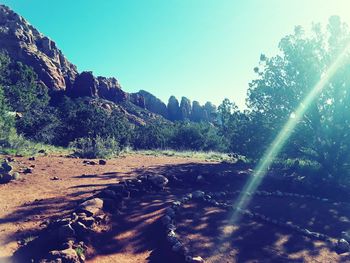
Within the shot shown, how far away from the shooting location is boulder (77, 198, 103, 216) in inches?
348

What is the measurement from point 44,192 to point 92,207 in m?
3.16

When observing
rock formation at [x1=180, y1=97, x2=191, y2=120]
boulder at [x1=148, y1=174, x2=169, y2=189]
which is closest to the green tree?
boulder at [x1=148, y1=174, x2=169, y2=189]

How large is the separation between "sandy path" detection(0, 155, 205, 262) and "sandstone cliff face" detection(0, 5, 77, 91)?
246ft

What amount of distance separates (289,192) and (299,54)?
314 inches

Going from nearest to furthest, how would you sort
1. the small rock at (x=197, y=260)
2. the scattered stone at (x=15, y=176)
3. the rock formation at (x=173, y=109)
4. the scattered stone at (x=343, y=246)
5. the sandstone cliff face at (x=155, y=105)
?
1. the small rock at (x=197, y=260)
2. the scattered stone at (x=343, y=246)
3. the scattered stone at (x=15, y=176)
4. the sandstone cliff face at (x=155, y=105)
5. the rock formation at (x=173, y=109)

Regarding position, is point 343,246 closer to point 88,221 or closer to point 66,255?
point 88,221

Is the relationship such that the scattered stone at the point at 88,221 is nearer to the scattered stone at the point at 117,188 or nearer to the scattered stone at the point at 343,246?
the scattered stone at the point at 117,188

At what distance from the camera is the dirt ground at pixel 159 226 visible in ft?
25.3

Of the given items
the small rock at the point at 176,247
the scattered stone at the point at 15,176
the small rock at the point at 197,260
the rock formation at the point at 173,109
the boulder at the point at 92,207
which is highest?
the rock formation at the point at 173,109

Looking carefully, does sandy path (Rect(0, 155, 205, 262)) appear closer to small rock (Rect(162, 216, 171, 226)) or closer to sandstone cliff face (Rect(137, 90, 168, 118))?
small rock (Rect(162, 216, 171, 226))

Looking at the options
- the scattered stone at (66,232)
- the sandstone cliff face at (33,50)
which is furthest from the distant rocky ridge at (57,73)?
the scattered stone at (66,232)

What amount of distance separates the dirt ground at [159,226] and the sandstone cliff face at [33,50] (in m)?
79.2

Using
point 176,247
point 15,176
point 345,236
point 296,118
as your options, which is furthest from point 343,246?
point 15,176

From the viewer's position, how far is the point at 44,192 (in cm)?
1132
